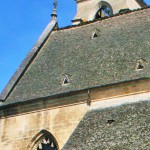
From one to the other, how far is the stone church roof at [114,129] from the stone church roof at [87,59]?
164cm

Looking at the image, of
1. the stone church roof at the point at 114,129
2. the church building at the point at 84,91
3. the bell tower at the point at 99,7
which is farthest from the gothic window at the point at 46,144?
the bell tower at the point at 99,7

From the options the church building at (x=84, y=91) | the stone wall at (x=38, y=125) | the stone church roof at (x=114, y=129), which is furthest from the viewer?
the stone wall at (x=38, y=125)

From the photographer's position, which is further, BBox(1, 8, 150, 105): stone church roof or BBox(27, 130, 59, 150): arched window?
BBox(1, 8, 150, 105): stone church roof

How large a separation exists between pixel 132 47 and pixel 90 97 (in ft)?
10.8

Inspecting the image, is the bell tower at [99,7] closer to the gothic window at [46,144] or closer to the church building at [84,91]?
the church building at [84,91]

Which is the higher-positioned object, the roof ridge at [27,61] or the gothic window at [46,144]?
the roof ridge at [27,61]

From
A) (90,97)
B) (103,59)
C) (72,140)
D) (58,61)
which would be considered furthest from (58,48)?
(72,140)

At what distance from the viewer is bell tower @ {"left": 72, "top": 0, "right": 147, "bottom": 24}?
28.1 metres

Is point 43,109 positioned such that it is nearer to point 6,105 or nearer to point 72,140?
point 6,105

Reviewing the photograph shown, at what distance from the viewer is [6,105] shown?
21.8m

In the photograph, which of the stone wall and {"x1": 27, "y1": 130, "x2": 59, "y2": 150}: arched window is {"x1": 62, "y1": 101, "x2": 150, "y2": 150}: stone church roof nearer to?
the stone wall

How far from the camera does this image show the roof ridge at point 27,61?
2280cm

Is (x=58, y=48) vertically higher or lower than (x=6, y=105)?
higher

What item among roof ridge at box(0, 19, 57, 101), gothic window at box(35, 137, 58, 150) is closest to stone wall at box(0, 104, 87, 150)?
gothic window at box(35, 137, 58, 150)
